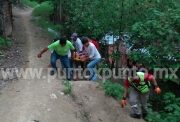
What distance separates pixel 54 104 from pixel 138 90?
2.19m

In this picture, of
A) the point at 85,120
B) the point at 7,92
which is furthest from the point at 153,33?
the point at 7,92

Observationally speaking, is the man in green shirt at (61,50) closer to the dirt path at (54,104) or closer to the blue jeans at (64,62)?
the blue jeans at (64,62)

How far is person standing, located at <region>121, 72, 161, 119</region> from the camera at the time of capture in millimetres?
9375

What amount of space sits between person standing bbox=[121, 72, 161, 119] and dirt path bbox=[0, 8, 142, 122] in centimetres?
37

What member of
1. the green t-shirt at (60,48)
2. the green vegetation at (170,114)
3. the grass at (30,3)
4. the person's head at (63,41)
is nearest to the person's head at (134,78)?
the green vegetation at (170,114)

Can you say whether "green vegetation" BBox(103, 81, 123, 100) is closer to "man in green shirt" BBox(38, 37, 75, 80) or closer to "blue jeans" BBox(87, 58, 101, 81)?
"blue jeans" BBox(87, 58, 101, 81)

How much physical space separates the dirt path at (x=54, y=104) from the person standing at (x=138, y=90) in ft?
1.23

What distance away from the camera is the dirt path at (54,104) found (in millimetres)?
9055

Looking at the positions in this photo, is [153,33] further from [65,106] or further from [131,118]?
[65,106]

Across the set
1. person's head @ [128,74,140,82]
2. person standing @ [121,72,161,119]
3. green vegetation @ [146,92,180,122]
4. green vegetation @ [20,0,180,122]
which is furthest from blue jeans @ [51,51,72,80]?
green vegetation @ [146,92,180,122]

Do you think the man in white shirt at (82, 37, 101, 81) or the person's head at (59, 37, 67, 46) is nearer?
the person's head at (59, 37, 67, 46)

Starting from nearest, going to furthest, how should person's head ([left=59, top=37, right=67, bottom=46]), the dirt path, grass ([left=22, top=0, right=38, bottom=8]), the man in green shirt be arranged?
the dirt path → person's head ([left=59, top=37, right=67, bottom=46]) → the man in green shirt → grass ([left=22, top=0, right=38, bottom=8])

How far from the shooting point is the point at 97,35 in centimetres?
1407

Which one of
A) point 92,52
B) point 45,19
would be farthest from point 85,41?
point 45,19
